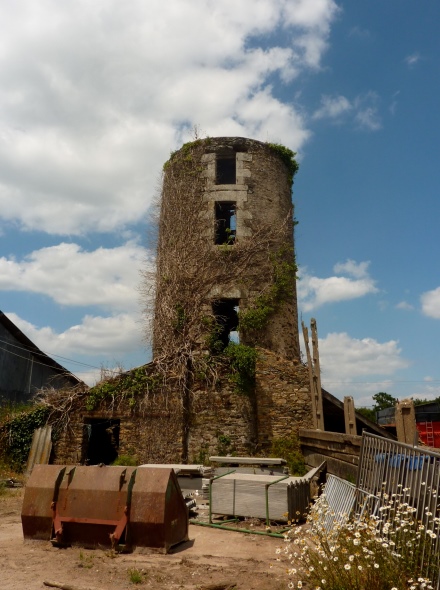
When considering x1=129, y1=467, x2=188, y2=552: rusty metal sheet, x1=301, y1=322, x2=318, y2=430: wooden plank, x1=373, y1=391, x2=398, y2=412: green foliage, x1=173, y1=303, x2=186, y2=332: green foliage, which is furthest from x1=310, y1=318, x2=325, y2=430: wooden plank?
x1=373, y1=391, x2=398, y2=412: green foliage

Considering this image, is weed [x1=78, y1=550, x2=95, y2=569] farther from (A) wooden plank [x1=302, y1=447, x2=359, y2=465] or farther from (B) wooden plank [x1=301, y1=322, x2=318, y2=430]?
(B) wooden plank [x1=301, y1=322, x2=318, y2=430]

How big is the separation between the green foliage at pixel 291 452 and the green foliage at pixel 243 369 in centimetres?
163

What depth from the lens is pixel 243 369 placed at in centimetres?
1340

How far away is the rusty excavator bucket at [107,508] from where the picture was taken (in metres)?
5.86

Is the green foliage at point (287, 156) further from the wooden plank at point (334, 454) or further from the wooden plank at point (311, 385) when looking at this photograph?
the wooden plank at point (334, 454)

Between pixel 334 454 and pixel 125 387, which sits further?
pixel 125 387

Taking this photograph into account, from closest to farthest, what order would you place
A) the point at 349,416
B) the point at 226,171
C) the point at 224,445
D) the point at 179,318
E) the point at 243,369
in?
the point at 349,416
the point at 224,445
the point at 243,369
the point at 179,318
the point at 226,171

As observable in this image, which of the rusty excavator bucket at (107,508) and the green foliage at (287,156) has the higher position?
the green foliage at (287,156)

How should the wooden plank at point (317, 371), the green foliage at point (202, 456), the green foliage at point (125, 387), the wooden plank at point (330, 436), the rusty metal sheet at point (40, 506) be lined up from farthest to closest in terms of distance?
the green foliage at point (125, 387) < the green foliage at point (202, 456) < the wooden plank at point (317, 371) < the wooden plank at point (330, 436) < the rusty metal sheet at point (40, 506)

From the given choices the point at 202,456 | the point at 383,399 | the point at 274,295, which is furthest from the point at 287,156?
the point at 383,399

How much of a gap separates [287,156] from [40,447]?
12.8m

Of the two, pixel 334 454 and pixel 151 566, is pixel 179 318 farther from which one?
pixel 151 566

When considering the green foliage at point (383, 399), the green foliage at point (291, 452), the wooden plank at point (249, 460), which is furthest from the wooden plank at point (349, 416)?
the green foliage at point (383, 399)

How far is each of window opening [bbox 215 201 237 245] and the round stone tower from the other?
0.16 ft
